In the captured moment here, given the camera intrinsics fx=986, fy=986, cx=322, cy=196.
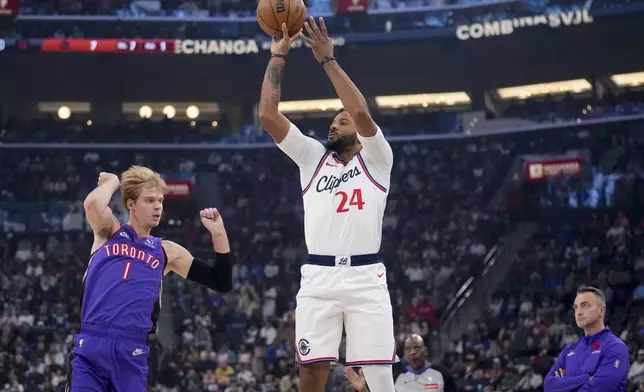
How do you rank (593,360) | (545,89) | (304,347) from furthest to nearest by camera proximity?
1. (545,89)
2. (593,360)
3. (304,347)

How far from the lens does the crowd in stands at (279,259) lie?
2067 centimetres

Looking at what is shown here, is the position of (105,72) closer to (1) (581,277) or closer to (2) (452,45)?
(2) (452,45)

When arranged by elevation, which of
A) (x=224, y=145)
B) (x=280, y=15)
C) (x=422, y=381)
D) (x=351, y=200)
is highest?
(x=224, y=145)

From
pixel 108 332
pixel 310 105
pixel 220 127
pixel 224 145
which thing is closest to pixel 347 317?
pixel 108 332

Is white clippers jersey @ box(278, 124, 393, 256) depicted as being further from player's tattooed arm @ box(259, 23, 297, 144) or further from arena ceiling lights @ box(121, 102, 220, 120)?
arena ceiling lights @ box(121, 102, 220, 120)

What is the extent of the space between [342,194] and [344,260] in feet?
1.50

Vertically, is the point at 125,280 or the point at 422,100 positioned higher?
the point at 422,100

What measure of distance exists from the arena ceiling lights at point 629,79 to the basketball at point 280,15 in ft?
81.0

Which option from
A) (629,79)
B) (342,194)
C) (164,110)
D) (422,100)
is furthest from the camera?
(422,100)

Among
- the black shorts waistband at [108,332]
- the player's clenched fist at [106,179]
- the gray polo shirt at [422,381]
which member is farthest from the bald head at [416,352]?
the player's clenched fist at [106,179]

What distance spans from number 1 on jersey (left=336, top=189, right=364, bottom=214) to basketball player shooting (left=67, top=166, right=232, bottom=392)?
3.06 ft

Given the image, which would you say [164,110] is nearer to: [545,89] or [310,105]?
[310,105]

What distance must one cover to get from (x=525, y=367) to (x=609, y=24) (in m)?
13.6

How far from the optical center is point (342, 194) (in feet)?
22.0
